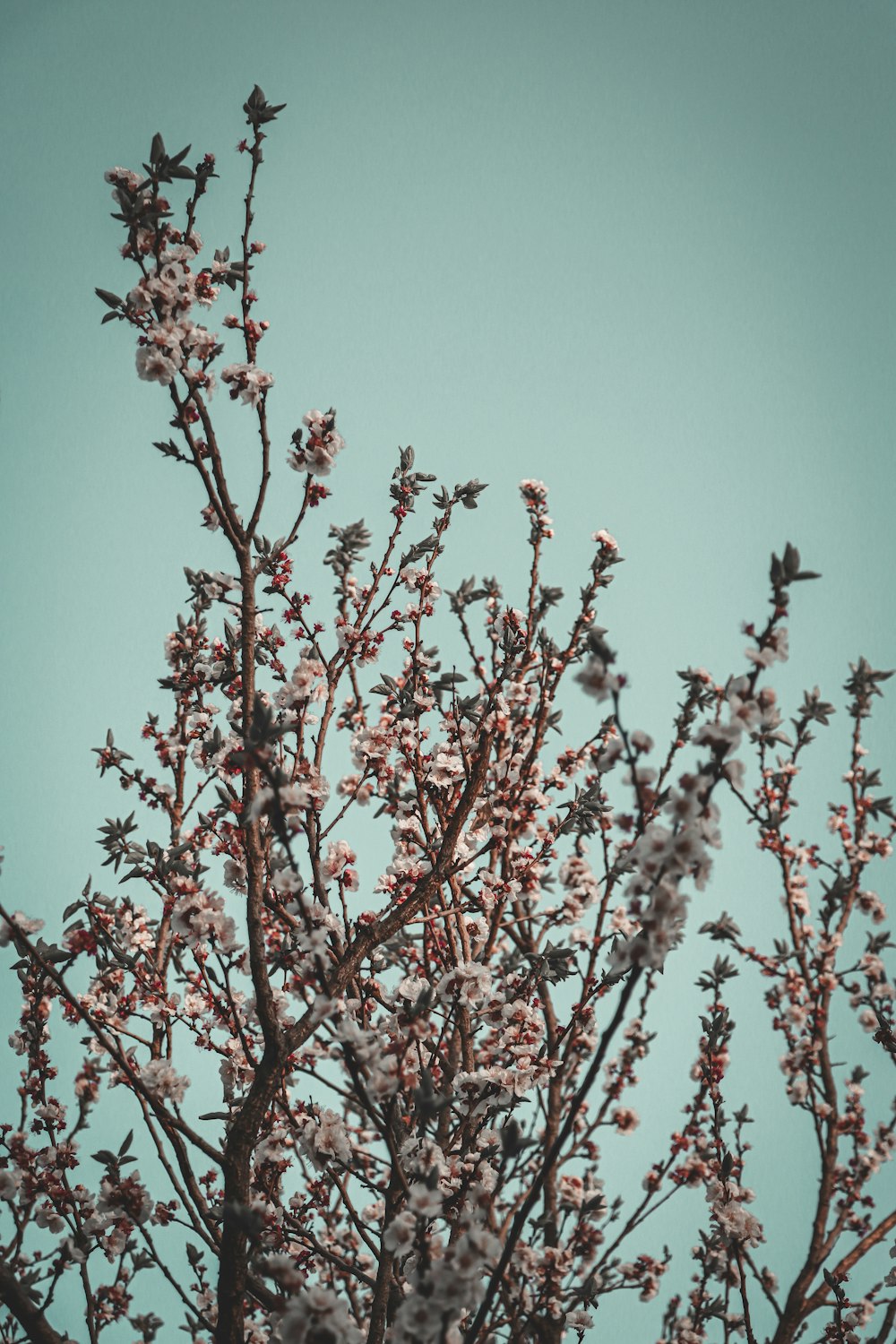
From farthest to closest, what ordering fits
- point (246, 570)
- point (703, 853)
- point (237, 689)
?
point (237, 689)
point (246, 570)
point (703, 853)

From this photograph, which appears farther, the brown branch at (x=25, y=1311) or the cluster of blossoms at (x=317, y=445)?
the cluster of blossoms at (x=317, y=445)

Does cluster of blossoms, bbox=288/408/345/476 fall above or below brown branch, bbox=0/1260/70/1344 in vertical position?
above

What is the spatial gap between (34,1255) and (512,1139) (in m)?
4.20

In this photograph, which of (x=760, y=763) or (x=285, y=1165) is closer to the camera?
(x=285, y=1165)

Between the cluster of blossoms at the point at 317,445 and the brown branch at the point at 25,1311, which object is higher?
the cluster of blossoms at the point at 317,445

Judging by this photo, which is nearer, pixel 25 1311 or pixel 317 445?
pixel 25 1311

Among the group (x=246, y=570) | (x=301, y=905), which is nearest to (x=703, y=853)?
Result: (x=301, y=905)

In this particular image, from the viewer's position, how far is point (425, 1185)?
218cm

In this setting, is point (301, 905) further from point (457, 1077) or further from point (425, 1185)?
point (457, 1077)

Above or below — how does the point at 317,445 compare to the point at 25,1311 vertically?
above

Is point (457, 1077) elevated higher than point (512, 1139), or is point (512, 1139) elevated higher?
point (457, 1077)

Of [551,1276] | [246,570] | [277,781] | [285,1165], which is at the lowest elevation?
[551,1276]

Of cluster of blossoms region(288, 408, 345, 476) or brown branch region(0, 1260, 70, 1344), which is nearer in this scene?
brown branch region(0, 1260, 70, 1344)

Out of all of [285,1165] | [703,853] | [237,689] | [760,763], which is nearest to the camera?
[703,853]
